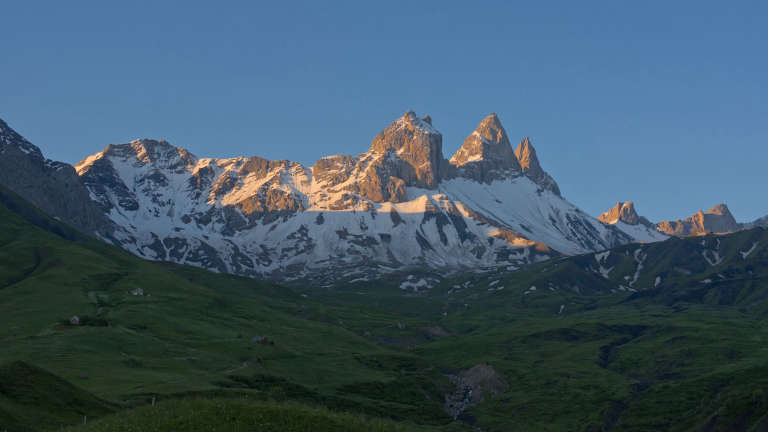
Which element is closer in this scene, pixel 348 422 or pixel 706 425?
pixel 348 422

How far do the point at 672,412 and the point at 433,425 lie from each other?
6597cm

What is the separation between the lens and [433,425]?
188000 mm

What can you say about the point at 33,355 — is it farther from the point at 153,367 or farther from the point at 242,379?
the point at 242,379

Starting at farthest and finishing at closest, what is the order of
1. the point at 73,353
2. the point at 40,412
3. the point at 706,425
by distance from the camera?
the point at 73,353, the point at 706,425, the point at 40,412

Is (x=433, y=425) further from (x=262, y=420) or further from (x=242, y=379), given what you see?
(x=262, y=420)

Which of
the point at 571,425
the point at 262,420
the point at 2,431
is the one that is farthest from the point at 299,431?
the point at 571,425

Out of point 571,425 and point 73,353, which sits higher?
point 73,353

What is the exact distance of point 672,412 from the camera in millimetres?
196750

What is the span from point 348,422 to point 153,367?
4464 inches

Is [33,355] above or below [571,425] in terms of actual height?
above

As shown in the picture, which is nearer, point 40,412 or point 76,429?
point 76,429

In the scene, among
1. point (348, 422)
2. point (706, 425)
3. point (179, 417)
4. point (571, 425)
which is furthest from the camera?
point (571, 425)

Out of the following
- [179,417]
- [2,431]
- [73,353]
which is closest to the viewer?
[179,417]

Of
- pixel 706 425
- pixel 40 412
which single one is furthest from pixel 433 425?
pixel 40 412
